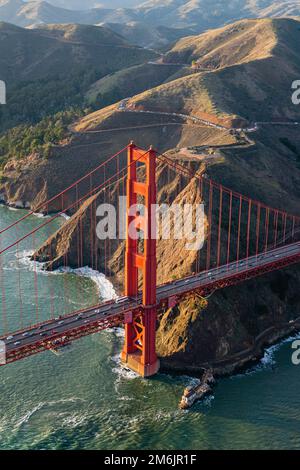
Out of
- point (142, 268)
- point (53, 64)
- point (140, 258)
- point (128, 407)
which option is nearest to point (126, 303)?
point (142, 268)

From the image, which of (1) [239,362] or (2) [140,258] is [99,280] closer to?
(2) [140,258]

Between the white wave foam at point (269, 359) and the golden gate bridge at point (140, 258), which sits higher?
the golden gate bridge at point (140, 258)

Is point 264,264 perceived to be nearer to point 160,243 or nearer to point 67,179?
point 160,243

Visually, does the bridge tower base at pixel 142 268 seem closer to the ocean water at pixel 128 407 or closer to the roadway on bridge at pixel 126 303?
the roadway on bridge at pixel 126 303

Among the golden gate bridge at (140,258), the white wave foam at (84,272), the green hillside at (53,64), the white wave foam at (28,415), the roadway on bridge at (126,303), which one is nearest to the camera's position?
the roadway on bridge at (126,303)

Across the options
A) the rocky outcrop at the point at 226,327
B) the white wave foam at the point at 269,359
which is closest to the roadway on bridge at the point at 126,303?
the rocky outcrop at the point at 226,327

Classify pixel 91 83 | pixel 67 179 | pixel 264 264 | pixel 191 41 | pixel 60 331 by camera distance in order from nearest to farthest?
pixel 60 331, pixel 264 264, pixel 67 179, pixel 91 83, pixel 191 41

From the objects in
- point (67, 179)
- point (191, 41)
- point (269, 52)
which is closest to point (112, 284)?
point (67, 179)

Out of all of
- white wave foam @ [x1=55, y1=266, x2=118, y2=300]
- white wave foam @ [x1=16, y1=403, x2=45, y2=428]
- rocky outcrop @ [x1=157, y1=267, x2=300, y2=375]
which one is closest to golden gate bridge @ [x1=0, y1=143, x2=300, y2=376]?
white wave foam @ [x1=55, y1=266, x2=118, y2=300]
